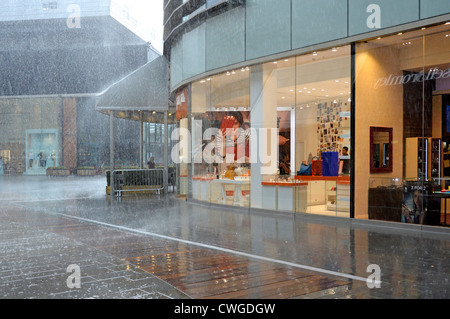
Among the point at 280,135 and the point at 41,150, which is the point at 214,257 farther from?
the point at 41,150

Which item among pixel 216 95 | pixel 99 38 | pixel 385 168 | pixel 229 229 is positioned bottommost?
pixel 229 229

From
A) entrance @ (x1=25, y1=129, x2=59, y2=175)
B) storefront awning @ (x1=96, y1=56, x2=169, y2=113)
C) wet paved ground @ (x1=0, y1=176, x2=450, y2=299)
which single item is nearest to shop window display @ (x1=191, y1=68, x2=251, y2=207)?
wet paved ground @ (x1=0, y1=176, x2=450, y2=299)

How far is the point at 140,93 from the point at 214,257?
13.8 metres

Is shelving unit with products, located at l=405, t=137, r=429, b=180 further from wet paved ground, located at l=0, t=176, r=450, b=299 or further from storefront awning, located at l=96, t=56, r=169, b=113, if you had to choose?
storefront awning, located at l=96, t=56, r=169, b=113

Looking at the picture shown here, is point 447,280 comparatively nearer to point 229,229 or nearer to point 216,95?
point 229,229

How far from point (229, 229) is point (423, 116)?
4712mm

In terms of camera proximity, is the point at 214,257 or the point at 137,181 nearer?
the point at 214,257

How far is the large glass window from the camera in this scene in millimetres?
9805

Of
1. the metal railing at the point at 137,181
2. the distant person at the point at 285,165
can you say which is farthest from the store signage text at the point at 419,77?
the metal railing at the point at 137,181

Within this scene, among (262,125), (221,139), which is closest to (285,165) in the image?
(262,125)

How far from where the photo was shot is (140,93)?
65.0 ft
